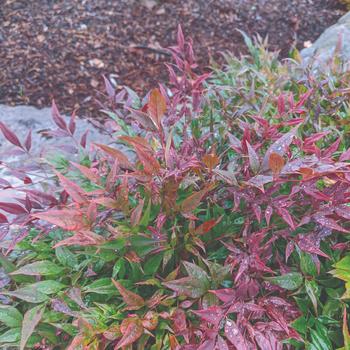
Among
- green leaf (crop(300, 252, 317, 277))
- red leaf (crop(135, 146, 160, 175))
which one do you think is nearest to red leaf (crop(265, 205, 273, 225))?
green leaf (crop(300, 252, 317, 277))

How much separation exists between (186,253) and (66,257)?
0.40 meters

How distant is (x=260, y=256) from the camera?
5.30 feet

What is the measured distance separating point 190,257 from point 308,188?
1.57ft

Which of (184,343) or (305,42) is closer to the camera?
(184,343)

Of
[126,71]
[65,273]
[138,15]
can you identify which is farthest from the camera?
[138,15]

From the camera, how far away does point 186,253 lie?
1.69m

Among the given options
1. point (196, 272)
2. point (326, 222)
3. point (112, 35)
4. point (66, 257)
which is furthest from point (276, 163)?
point (112, 35)

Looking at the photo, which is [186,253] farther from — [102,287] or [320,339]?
[320,339]

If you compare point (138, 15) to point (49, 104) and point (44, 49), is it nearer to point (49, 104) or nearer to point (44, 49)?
point (44, 49)

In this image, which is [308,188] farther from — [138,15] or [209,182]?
[138,15]

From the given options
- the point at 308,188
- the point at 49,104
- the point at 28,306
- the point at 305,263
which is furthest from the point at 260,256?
the point at 49,104

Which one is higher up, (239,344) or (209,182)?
(209,182)

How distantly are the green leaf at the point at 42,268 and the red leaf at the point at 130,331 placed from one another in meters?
0.31

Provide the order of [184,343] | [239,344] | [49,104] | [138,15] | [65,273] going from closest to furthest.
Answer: [239,344] → [184,343] → [65,273] → [49,104] → [138,15]
